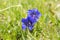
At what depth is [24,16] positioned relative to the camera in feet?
7.22

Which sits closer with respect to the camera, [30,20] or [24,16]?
[30,20]

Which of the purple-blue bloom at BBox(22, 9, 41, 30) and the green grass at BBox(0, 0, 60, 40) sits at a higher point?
the purple-blue bloom at BBox(22, 9, 41, 30)

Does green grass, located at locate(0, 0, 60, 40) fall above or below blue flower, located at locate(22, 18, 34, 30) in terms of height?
below

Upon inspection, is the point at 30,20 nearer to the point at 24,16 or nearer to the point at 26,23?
the point at 26,23

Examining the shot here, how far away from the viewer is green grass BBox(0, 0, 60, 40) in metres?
1.99

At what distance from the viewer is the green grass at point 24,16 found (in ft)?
6.53

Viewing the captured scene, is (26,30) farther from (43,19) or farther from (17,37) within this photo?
(43,19)

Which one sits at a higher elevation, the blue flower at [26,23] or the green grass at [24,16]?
the blue flower at [26,23]

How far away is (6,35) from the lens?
6.50ft

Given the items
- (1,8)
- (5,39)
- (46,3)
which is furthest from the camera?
(46,3)

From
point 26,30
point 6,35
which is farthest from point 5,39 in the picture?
point 26,30

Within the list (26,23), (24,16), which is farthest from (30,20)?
(24,16)

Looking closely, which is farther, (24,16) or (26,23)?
(24,16)

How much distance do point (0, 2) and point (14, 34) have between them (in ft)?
1.89
